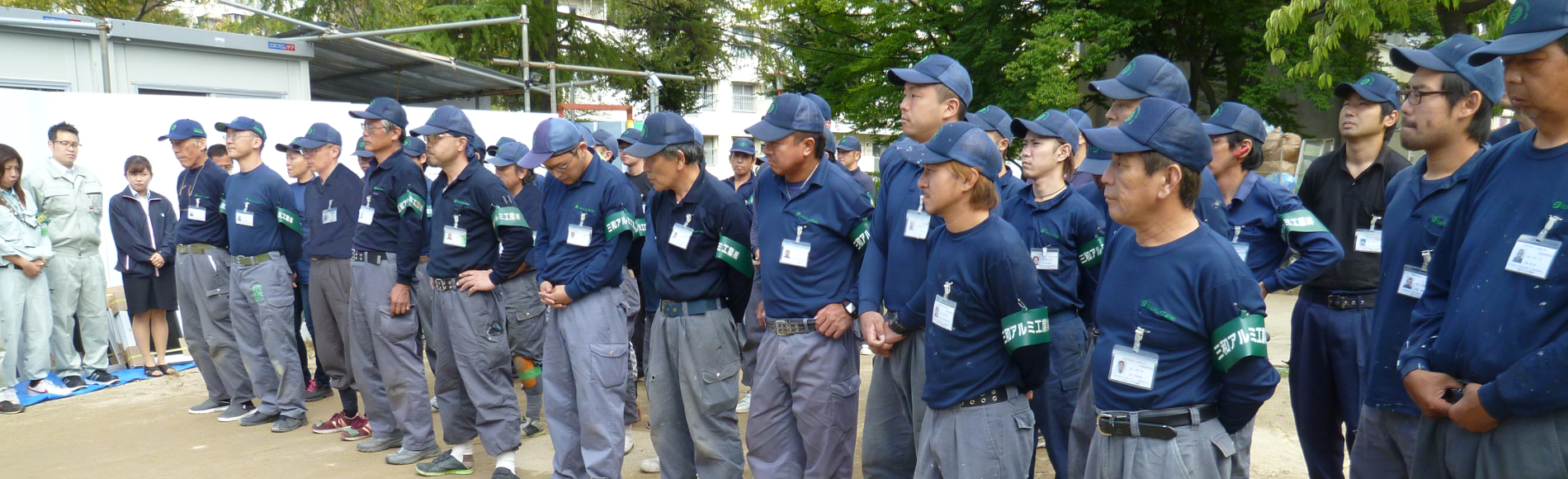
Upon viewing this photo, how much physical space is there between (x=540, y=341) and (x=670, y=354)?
6.42ft

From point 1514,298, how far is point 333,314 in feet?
20.7

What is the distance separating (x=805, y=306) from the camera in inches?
157

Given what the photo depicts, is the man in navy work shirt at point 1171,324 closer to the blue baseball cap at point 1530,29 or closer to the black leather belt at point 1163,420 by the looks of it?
the black leather belt at point 1163,420

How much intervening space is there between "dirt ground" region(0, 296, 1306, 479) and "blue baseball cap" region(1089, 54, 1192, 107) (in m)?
2.17

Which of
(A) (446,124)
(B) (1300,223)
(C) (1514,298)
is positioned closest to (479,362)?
(A) (446,124)

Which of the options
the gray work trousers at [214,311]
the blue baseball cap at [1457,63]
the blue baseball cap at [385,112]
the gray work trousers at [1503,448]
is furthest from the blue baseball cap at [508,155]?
the gray work trousers at [1503,448]

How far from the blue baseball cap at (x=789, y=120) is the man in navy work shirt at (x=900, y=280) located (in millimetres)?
384

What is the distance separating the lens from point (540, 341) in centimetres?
607

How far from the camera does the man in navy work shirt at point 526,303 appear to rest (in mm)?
5695

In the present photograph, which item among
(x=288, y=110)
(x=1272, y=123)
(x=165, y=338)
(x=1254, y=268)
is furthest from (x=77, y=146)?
(x=1272, y=123)

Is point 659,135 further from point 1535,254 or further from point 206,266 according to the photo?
point 206,266

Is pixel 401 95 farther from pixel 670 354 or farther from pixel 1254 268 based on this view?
pixel 1254 268

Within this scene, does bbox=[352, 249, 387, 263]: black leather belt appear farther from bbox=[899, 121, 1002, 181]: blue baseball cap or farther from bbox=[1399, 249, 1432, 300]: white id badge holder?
bbox=[1399, 249, 1432, 300]: white id badge holder

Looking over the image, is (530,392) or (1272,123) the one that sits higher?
(1272,123)
